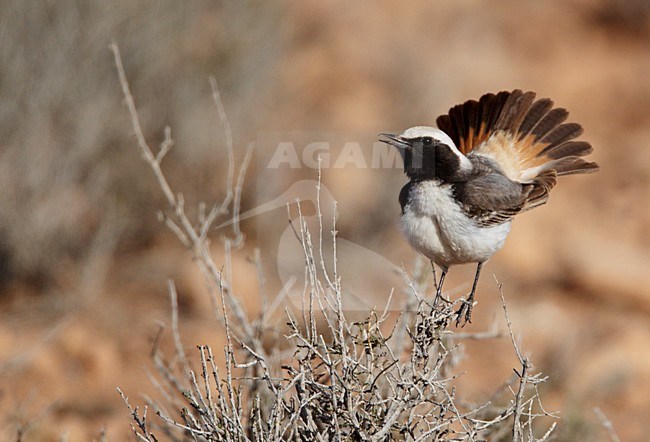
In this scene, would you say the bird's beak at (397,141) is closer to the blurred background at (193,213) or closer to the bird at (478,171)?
the bird at (478,171)

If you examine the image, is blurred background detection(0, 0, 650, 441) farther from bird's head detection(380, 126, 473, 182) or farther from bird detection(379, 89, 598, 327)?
bird's head detection(380, 126, 473, 182)

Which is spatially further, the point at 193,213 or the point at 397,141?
the point at 193,213

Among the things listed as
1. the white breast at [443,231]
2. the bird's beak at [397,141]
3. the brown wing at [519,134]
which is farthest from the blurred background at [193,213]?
the bird's beak at [397,141]

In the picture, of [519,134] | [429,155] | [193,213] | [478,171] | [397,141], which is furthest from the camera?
[193,213]

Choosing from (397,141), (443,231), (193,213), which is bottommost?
(443,231)

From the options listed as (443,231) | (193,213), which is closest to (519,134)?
(443,231)

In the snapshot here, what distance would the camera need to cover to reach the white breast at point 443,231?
A: 352cm

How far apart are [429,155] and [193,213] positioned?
17.5 ft

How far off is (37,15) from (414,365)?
571cm

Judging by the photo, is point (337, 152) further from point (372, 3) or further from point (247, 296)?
point (372, 3)

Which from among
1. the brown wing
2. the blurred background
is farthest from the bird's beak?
the blurred background

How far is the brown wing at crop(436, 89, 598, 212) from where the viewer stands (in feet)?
13.5

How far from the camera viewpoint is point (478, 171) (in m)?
3.91

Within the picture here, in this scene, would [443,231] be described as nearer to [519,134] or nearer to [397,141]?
[397,141]
